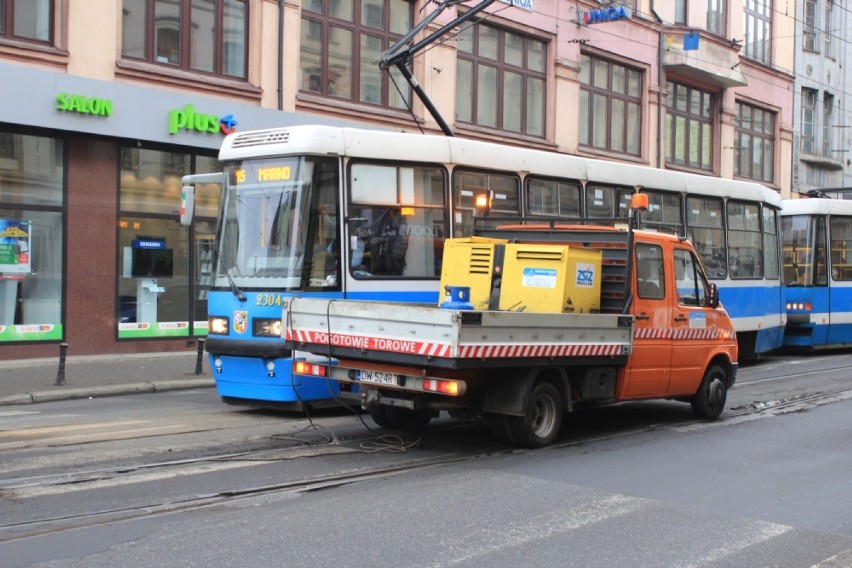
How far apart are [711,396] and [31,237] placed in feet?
40.0

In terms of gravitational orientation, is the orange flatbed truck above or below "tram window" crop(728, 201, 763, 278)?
below

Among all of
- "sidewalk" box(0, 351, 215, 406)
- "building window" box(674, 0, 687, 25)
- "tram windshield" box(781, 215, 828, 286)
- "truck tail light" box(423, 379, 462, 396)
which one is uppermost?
"building window" box(674, 0, 687, 25)

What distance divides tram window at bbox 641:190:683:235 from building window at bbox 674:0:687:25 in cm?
1729

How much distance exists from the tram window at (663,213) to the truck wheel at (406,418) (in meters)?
7.00

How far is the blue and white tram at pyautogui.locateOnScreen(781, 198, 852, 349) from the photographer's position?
2183 centimetres

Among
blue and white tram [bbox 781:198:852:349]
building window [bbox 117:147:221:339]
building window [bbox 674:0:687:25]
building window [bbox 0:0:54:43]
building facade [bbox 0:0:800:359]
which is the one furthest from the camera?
building window [bbox 674:0:687:25]

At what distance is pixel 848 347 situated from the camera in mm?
24469

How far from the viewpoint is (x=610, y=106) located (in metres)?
29.6

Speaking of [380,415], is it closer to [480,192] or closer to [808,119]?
[480,192]

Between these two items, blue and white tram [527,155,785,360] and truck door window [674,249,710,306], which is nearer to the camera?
truck door window [674,249,710,306]

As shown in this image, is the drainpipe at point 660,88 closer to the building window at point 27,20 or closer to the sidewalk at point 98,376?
the sidewalk at point 98,376

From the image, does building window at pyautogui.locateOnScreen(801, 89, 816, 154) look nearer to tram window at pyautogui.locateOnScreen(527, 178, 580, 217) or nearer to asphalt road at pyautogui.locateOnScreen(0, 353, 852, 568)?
tram window at pyautogui.locateOnScreen(527, 178, 580, 217)

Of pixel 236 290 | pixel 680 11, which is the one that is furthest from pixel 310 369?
pixel 680 11

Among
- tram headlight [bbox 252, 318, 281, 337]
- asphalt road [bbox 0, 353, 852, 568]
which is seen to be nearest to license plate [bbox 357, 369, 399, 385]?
asphalt road [bbox 0, 353, 852, 568]
